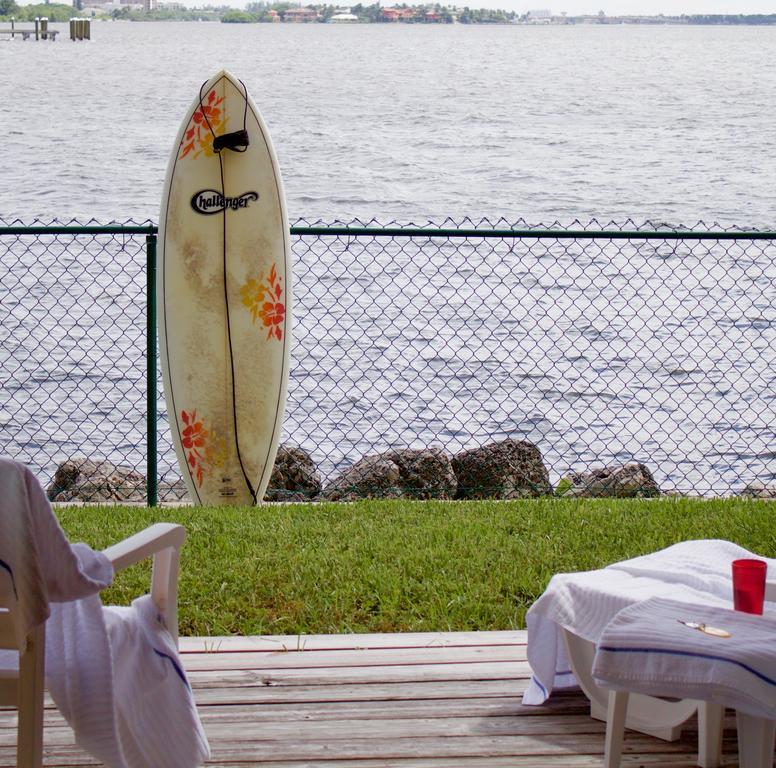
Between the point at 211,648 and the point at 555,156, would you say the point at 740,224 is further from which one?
the point at 211,648

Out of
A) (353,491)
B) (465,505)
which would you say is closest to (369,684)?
(465,505)

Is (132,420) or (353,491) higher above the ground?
(353,491)

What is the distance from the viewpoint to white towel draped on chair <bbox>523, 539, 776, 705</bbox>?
7.90 feet

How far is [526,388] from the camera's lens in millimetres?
12156

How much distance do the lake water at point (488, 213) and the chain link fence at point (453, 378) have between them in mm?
53

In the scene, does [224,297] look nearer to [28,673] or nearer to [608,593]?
[608,593]

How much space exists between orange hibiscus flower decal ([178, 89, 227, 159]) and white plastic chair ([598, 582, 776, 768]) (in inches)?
141

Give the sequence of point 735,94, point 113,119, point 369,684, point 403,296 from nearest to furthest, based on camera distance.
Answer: point 369,684 → point 403,296 → point 113,119 → point 735,94

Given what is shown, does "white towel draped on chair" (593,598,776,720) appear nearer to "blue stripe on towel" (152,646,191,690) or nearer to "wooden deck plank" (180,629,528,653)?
"blue stripe on towel" (152,646,191,690)

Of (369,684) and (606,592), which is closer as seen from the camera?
(606,592)

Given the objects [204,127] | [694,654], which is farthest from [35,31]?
[694,654]

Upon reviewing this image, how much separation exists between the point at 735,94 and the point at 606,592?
166ft

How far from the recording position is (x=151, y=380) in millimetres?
4902

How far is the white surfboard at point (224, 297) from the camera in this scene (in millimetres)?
5246
